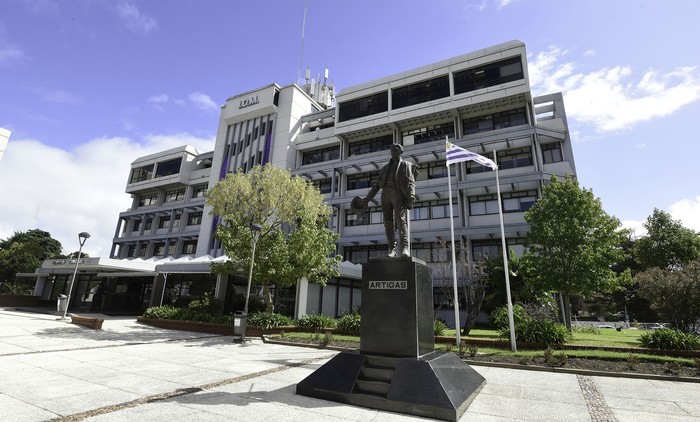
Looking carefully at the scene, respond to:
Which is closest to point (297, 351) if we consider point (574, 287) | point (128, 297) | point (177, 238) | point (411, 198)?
point (411, 198)

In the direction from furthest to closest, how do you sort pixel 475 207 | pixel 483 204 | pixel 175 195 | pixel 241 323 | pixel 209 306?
pixel 175 195
pixel 475 207
pixel 483 204
pixel 209 306
pixel 241 323

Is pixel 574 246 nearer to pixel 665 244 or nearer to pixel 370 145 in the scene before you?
pixel 370 145

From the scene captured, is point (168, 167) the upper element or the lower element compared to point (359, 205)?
upper

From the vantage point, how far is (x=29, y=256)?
4947cm

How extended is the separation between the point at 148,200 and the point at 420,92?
147 feet

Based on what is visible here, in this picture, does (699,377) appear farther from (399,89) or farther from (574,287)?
(399,89)

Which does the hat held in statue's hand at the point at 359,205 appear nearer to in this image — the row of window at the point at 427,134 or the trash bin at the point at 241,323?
the trash bin at the point at 241,323

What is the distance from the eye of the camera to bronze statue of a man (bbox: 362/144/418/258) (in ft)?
29.1

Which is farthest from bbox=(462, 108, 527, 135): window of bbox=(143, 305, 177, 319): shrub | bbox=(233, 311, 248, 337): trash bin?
bbox=(143, 305, 177, 319): shrub

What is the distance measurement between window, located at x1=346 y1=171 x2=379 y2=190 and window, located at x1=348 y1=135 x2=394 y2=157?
2.52m

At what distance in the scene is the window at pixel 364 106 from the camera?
3659 centimetres

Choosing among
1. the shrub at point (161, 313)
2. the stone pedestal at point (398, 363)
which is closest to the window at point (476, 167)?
the stone pedestal at point (398, 363)

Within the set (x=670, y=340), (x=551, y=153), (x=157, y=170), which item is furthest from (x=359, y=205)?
(x=157, y=170)

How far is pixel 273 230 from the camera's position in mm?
20375
